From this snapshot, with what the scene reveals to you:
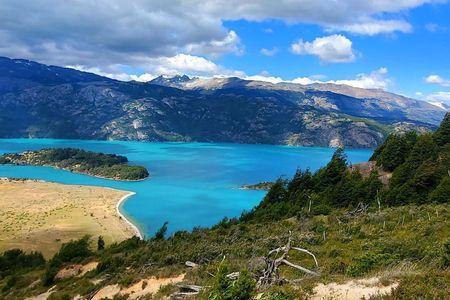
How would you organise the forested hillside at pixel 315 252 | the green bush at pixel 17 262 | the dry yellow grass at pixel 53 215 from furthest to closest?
the dry yellow grass at pixel 53 215, the green bush at pixel 17 262, the forested hillside at pixel 315 252

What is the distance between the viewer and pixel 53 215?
10344cm

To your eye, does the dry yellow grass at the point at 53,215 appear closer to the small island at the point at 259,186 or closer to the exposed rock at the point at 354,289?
the small island at the point at 259,186

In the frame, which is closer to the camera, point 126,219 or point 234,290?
point 234,290

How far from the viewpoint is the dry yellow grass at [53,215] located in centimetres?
7994

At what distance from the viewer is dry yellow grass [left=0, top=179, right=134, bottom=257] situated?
79938 mm

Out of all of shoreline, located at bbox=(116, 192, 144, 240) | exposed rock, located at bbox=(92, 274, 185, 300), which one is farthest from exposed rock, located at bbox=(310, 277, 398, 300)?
shoreline, located at bbox=(116, 192, 144, 240)

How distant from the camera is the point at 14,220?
96125 millimetres

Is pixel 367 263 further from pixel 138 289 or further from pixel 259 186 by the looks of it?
pixel 259 186

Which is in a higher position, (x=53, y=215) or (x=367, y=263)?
(x=367, y=263)

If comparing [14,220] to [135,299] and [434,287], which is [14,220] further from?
[434,287]

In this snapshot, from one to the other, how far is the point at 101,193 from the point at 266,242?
119453 mm

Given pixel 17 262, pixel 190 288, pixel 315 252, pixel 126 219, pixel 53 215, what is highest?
pixel 190 288

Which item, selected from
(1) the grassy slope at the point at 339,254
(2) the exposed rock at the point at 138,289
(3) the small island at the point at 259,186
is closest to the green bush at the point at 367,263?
(1) the grassy slope at the point at 339,254

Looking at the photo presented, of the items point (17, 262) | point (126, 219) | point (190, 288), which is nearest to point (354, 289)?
point (190, 288)
